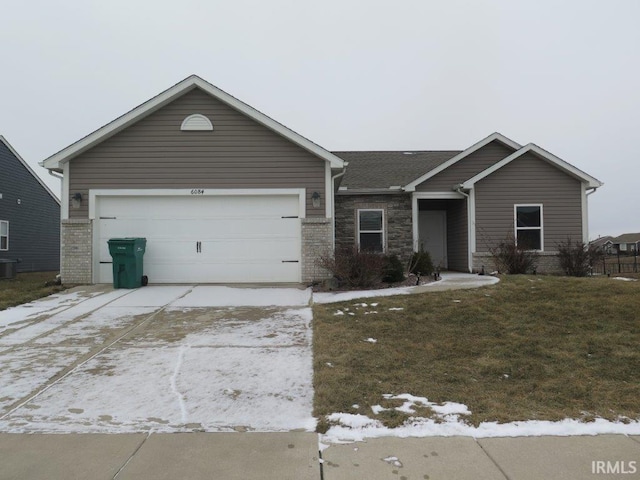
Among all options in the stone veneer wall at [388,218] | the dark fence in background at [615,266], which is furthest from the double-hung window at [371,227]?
the dark fence in background at [615,266]

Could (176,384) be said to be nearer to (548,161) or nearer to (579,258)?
(579,258)

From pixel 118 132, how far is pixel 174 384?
347 inches

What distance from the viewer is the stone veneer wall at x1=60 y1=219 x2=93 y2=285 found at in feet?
36.1

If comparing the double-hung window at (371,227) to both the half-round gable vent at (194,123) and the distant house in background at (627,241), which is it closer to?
the half-round gable vent at (194,123)

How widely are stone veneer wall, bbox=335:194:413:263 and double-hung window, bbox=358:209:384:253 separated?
157mm

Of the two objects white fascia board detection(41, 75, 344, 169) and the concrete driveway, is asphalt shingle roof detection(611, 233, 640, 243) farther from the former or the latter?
the concrete driveway

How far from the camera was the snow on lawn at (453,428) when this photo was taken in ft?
11.5

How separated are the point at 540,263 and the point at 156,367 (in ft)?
41.6

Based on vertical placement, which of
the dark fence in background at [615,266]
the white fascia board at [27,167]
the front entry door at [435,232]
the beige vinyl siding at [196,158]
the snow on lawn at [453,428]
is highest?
the white fascia board at [27,167]

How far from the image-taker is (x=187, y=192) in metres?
11.2

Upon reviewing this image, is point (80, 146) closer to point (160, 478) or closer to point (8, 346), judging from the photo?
point (8, 346)

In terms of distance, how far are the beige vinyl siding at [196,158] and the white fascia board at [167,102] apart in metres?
0.19

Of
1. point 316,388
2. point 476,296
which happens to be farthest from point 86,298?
point 476,296

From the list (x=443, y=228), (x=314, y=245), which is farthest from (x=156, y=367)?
(x=443, y=228)
